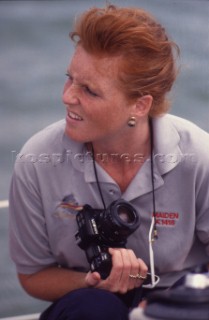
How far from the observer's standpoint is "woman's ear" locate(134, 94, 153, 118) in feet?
5.16

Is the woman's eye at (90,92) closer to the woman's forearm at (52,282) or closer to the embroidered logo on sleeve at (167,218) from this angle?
the embroidered logo on sleeve at (167,218)

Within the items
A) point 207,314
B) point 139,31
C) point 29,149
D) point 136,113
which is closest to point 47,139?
point 29,149

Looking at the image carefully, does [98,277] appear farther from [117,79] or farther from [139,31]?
[139,31]

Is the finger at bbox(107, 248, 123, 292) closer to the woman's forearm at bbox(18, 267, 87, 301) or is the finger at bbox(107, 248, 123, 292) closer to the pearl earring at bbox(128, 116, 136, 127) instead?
the woman's forearm at bbox(18, 267, 87, 301)

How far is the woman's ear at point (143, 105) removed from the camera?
1.57m

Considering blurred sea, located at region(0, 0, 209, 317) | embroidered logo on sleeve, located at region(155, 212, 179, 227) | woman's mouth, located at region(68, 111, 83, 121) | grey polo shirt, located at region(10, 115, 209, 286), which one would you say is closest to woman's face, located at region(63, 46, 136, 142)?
woman's mouth, located at region(68, 111, 83, 121)

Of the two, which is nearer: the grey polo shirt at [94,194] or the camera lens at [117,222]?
the camera lens at [117,222]

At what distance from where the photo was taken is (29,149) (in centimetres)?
163

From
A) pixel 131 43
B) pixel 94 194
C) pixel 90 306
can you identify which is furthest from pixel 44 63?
pixel 90 306

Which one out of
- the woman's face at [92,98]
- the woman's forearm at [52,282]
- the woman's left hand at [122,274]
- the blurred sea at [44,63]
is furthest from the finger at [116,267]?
the blurred sea at [44,63]

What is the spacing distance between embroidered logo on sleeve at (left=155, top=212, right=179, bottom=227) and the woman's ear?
237mm

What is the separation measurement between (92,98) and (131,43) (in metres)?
0.14

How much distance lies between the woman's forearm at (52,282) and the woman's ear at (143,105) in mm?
396

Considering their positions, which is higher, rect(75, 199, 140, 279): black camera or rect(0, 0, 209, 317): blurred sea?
rect(75, 199, 140, 279): black camera
